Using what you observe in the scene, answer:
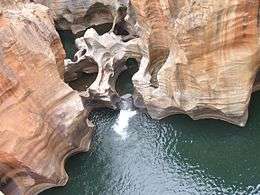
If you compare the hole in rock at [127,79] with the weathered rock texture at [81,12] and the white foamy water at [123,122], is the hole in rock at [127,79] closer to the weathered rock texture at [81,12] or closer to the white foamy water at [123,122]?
the white foamy water at [123,122]

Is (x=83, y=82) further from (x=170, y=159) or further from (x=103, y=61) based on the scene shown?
(x=170, y=159)

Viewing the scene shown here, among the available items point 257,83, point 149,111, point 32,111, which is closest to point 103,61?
point 149,111

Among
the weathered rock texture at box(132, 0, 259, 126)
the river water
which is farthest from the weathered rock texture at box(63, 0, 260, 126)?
the river water

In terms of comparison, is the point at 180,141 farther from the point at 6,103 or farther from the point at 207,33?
the point at 6,103

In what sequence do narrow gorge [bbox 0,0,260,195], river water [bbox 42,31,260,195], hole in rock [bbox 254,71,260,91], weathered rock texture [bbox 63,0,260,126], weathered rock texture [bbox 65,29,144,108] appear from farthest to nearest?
weathered rock texture [bbox 65,29,144,108], hole in rock [bbox 254,71,260,91], river water [bbox 42,31,260,195], narrow gorge [bbox 0,0,260,195], weathered rock texture [bbox 63,0,260,126]

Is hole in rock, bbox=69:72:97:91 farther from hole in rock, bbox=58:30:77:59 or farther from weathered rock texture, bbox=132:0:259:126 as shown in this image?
weathered rock texture, bbox=132:0:259:126

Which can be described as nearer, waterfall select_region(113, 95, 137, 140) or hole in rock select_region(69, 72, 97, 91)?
waterfall select_region(113, 95, 137, 140)
